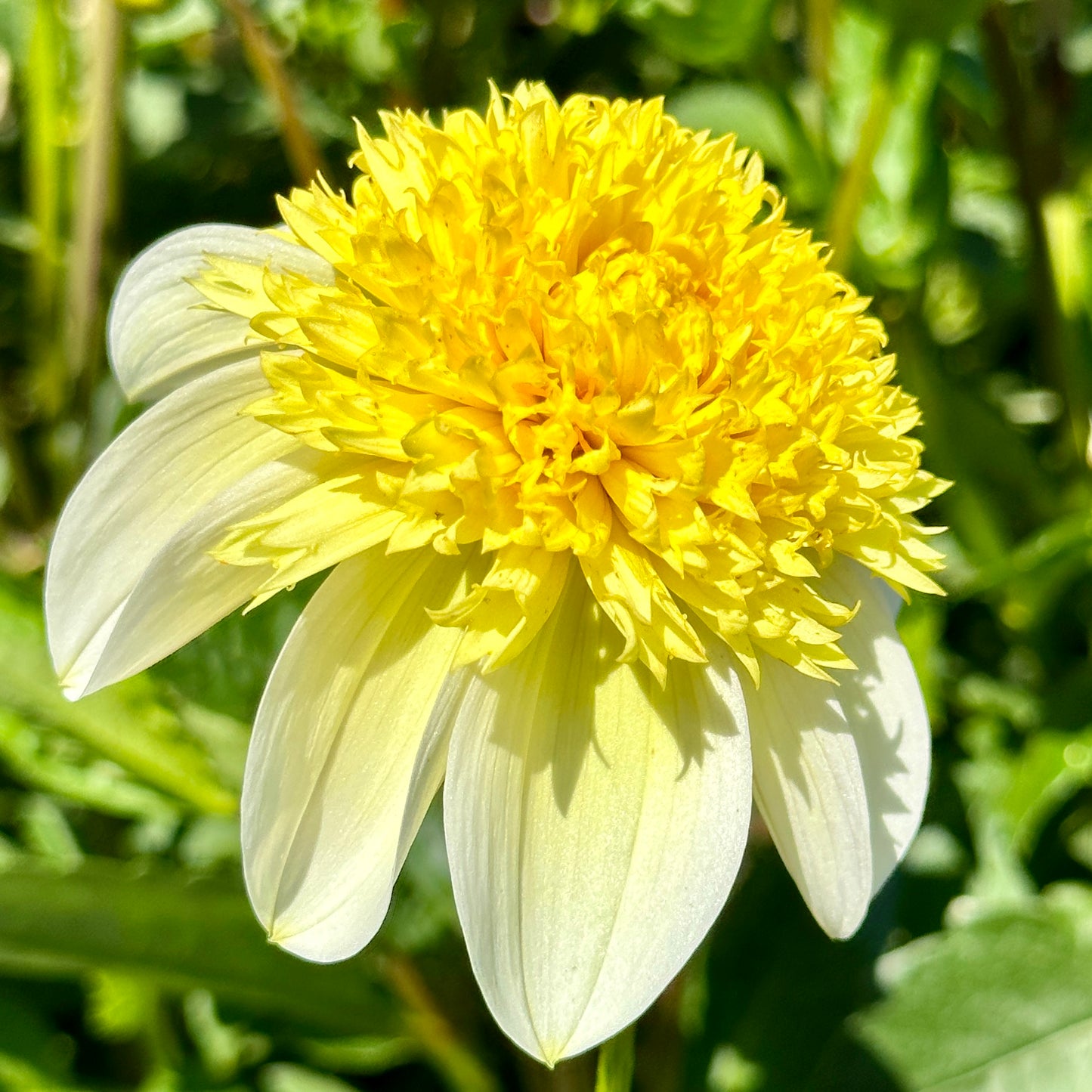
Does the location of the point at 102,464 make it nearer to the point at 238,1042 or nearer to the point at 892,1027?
the point at 238,1042

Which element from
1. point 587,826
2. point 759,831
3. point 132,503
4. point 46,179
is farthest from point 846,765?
point 46,179

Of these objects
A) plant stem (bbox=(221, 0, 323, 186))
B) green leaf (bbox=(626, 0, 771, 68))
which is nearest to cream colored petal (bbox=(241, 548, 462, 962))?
plant stem (bbox=(221, 0, 323, 186))

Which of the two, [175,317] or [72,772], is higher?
[175,317]

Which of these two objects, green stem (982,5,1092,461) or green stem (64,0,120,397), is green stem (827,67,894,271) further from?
green stem (64,0,120,397)

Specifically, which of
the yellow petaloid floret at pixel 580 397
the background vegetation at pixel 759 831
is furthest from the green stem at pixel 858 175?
the yellow petaloid floret at pixel 580 397

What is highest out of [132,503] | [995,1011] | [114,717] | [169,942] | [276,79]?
[276,79]

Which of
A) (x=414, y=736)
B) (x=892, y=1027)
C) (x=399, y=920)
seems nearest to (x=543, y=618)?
(x=414, y=736)

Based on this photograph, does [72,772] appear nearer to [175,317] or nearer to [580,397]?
[175,317]
